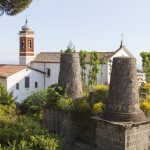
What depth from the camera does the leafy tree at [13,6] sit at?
16.9 metres

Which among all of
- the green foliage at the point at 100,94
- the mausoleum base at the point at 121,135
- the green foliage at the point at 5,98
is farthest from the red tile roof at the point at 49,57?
the mausoleum base at the point at 121,135

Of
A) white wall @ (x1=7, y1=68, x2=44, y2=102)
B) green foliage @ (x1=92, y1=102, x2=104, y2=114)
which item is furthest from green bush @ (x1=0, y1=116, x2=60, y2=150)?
white wall @ (x1=7, y1=68, x2=44, y2=102)

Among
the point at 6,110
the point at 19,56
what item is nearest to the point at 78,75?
the point at 6,110

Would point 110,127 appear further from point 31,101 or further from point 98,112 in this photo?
point 31,101

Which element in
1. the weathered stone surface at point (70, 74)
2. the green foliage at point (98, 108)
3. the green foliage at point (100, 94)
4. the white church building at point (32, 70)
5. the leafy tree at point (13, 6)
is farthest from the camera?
the white church building at point (32, 70)

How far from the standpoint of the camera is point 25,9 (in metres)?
17.4

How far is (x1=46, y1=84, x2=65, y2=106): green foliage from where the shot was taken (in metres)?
15.2

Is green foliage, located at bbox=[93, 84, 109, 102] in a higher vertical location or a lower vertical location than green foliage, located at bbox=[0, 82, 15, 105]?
higher

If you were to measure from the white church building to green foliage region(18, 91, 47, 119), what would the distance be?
Answer: 1131 cm

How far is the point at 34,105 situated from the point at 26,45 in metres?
24.0

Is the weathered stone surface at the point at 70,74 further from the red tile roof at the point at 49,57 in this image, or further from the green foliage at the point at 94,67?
the red tile roof at the point at 49,57

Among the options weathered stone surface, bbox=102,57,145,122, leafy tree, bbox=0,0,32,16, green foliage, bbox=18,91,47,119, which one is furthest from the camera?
green foliage, bbox=18,91,47,119

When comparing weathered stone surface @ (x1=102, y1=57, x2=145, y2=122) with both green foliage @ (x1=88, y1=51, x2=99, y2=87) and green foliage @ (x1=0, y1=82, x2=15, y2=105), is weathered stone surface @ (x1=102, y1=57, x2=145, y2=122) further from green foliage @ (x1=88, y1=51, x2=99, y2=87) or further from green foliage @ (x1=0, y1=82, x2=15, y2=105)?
green foliage @ (x1=88, y1=51, x2=99, y2=87)

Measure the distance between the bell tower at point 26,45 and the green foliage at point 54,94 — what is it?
28.7 metres
